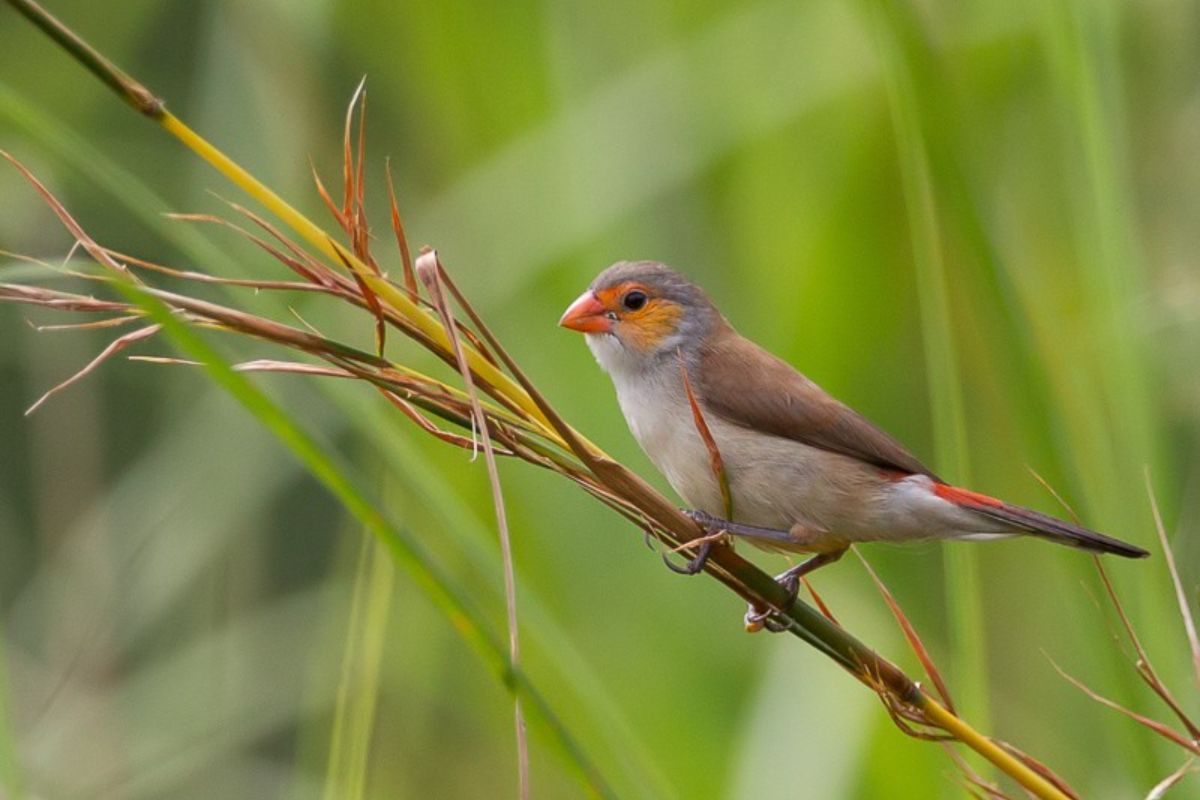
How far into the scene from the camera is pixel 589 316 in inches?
109

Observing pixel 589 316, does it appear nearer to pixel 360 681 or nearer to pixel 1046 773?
pixel 360 681

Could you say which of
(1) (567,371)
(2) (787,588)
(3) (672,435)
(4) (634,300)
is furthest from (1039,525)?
(1) (567,371)

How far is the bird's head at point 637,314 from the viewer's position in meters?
2.71

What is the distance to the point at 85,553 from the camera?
3.68 metres

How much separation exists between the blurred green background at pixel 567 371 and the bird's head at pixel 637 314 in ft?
1.50

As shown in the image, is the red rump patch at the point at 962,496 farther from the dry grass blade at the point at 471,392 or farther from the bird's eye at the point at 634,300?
the dry grass blade at the point at 471,392

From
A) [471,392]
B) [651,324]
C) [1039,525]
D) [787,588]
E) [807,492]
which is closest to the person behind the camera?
[471,392]

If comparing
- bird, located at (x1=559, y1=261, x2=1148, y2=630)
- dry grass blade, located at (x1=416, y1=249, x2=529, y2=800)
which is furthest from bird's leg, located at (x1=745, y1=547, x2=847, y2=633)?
dry grass blade, located at (x1=416, y1=249, x2=529, y2=800)

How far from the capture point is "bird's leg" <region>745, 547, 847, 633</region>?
1.98 metres

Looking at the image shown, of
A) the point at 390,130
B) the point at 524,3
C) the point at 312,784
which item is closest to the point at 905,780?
the point at 312,784

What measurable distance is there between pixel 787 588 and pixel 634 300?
29.7 inches

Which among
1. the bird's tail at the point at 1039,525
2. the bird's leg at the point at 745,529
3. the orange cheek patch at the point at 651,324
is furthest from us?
the orange cheek patch at the point at 651,324

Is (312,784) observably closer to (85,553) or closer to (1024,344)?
(85,553)

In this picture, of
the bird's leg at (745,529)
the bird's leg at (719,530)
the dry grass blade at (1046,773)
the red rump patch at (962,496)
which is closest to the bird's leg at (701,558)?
the bird's leg at (719,530)
